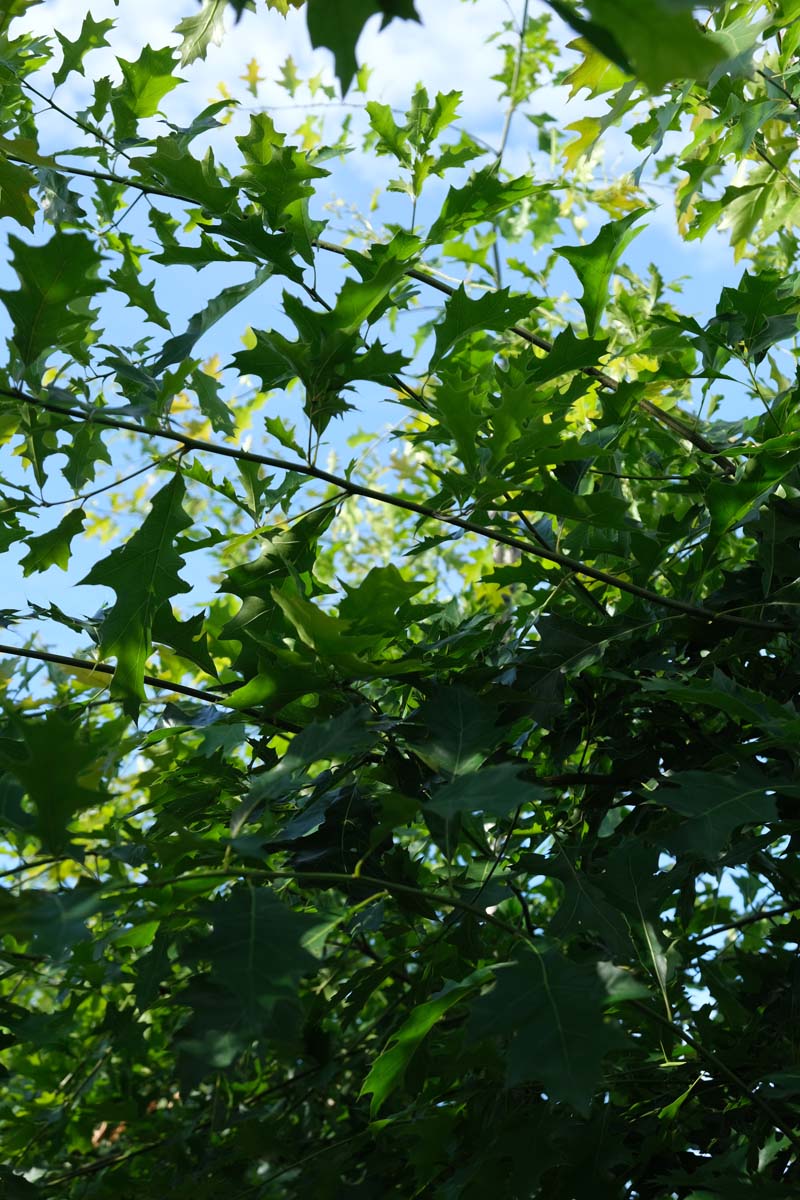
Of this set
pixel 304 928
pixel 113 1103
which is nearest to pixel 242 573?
pixel 304 928

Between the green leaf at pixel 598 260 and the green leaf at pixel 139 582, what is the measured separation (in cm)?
53

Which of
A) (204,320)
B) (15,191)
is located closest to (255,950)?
(204,320)

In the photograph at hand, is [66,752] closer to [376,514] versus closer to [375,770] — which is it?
[375,770]

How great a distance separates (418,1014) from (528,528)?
0.60 meters

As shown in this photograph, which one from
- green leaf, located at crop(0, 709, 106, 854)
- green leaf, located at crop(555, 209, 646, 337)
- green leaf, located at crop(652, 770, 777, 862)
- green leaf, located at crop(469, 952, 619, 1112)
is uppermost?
green leaf, located at crop(555, 209, 646, 337)

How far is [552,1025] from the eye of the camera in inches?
29.4

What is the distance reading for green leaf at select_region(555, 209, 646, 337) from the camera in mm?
1250

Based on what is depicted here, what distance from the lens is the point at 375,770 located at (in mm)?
1126

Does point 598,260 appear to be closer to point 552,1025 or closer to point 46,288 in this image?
point 46,288

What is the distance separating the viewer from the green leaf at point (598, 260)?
125 centimetres

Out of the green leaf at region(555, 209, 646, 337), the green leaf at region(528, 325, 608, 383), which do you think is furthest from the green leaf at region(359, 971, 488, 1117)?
the green leaf at region(555, 209, 646, 337)

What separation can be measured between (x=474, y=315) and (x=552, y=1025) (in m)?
0.71

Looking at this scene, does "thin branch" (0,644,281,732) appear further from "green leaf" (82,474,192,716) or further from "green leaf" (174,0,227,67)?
"green leaf" (174,0,227,67)

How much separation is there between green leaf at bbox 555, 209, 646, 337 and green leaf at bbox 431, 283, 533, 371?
0.45 feet
